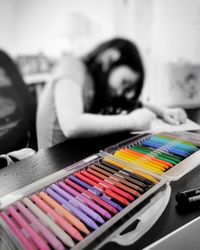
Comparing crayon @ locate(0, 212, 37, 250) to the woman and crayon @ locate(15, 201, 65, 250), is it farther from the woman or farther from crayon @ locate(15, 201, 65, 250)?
the woman

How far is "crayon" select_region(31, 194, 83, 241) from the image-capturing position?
0.23 metres

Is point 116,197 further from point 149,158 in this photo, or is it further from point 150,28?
point 150,28

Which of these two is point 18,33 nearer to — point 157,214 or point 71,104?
point 71,104

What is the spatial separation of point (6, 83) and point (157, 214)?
398 mm


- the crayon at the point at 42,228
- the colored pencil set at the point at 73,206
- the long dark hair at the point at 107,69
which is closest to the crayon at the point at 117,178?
the colored pencil set at the point at 73,206

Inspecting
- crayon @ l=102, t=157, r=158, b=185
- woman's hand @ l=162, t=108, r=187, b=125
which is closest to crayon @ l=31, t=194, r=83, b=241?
crayon @ l=102, t=157, r=158, b=185

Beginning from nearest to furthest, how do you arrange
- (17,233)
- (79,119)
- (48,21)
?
(17,233) → (79,119) → (48,21)

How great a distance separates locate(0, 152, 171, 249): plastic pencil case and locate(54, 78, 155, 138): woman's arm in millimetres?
152

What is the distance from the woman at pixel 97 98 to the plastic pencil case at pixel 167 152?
7 centimetres

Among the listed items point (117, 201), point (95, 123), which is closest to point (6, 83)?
point (95, 123)

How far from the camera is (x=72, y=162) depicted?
0.39 meters

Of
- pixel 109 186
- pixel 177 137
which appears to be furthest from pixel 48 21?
pixel 109 186

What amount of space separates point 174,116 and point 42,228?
41 cm

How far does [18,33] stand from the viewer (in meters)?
1.55
